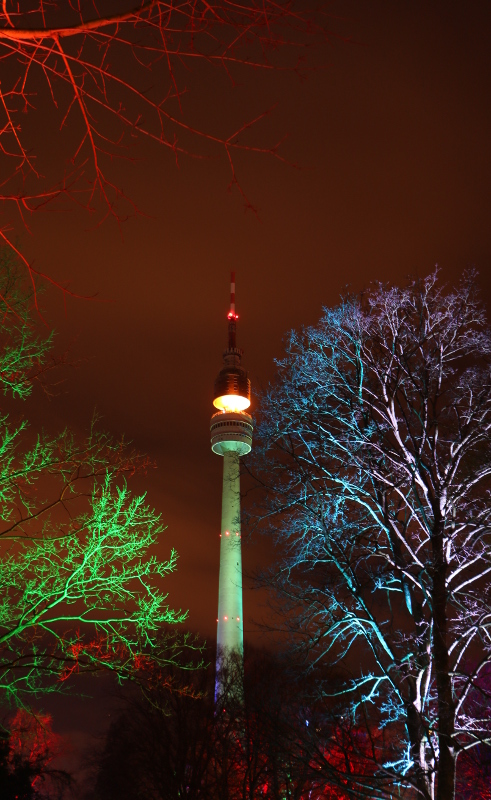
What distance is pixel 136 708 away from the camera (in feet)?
75.7

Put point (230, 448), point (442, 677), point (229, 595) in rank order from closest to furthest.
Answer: point (442, 677) → point (229, 595) → point (230, 448)

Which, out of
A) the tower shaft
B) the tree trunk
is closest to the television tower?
the tower shaft

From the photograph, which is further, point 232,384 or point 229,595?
point 232,384

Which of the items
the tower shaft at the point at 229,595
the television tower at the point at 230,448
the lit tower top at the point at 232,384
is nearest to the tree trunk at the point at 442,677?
the television tower at the point at 230,448

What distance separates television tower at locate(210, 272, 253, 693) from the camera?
68438 mm

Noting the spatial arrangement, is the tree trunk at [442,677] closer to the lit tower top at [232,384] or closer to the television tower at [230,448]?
the television tower at [230,448]

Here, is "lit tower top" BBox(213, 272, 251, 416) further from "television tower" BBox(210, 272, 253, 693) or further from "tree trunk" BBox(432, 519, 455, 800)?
"tree trunk" BBox(432, 519, 455, 800)

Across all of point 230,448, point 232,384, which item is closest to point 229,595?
point 230,448

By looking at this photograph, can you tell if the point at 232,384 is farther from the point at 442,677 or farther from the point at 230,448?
the point at 442,677

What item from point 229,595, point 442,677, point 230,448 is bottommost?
point 442,677

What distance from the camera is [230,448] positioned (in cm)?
8325

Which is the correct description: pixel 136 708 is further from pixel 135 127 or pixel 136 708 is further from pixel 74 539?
pixel 135 127

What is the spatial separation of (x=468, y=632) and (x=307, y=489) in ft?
10.1

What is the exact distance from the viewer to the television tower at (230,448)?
68.4m
